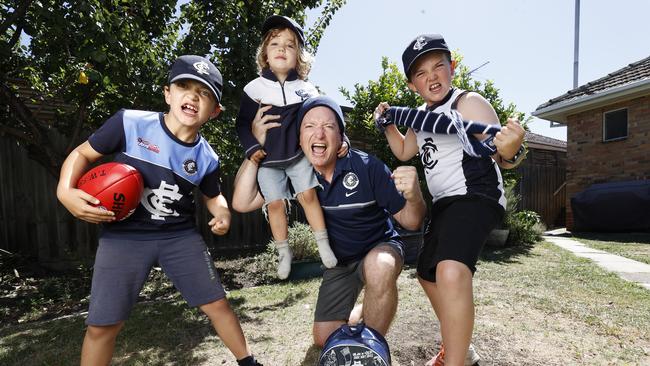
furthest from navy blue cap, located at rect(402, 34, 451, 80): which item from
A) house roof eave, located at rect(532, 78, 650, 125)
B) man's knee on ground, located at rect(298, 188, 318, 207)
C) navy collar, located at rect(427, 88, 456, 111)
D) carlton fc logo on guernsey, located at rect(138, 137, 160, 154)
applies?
house roof eave, located at rect(532, 78, 650, 125)

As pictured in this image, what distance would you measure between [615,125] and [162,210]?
13.3m

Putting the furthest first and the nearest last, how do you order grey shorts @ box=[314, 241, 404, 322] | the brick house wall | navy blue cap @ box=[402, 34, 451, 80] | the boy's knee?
1. the brick house wall
2. grey shorts @ box=[314, 241, 404, 322]
3. navy blue cap @ box=[402, 34, 451, 80]
4. the boy's knee

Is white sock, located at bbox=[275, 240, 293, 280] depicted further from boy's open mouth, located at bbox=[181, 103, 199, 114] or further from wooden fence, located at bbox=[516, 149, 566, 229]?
wooden fence, located at bbox=[516, 149, 566, 229]

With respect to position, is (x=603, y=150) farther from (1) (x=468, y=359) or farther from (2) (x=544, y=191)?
(1) (x=468, y=359)

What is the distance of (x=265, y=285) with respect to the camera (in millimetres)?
5324

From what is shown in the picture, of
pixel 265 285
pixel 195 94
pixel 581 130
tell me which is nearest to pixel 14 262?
pixel 265 285

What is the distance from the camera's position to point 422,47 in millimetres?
2428

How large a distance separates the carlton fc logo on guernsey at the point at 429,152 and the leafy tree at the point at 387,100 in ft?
16.8

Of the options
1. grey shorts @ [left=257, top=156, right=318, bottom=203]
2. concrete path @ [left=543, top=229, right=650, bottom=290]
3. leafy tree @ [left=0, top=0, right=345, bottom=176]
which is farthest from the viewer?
concrete path @ [left=543, top=229, right=650, bottom=290]

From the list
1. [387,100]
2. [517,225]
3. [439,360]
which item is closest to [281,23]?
[439,360]

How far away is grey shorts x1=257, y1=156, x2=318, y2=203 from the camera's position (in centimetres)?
264

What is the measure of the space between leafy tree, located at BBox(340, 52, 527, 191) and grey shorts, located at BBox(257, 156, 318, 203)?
5.20 m

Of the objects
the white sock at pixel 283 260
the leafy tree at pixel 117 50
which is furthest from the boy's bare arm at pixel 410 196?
the leafy tree at pixel 117 50

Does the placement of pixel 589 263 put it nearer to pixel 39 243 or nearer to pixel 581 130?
pixel 581 130
